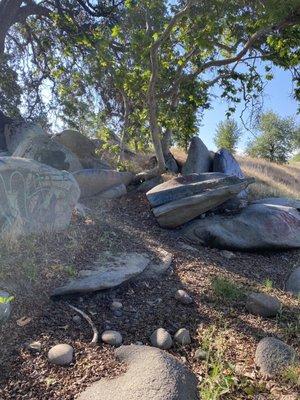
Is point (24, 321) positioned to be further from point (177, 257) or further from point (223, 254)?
point (223, 254)

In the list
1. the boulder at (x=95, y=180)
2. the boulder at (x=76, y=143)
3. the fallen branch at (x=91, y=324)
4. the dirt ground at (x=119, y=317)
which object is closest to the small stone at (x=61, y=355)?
the dirt ground at (x=119, y=317)

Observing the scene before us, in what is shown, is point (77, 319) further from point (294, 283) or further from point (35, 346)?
point (294, 283)

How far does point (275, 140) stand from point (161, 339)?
101 ft

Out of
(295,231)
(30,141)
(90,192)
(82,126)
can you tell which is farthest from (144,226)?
(82,126)

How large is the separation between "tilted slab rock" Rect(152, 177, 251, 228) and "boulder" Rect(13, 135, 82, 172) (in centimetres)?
269

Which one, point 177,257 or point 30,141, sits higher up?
point 30,141

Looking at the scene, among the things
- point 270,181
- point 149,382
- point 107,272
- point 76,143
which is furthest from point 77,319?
point 270,181

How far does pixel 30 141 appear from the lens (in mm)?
8734

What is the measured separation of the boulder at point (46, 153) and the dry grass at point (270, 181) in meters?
4.10

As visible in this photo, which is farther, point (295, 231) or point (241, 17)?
point (241, 17)

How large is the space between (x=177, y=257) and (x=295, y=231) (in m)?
2.58

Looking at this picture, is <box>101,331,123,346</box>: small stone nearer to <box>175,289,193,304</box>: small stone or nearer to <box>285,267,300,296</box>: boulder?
<box>175,289,193,304</box>: small stone

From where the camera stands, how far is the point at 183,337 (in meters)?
3.61

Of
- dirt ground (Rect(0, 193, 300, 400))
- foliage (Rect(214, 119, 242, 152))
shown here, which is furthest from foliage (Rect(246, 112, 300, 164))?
dirt ground (Rect(0, 193, 300, 400))
